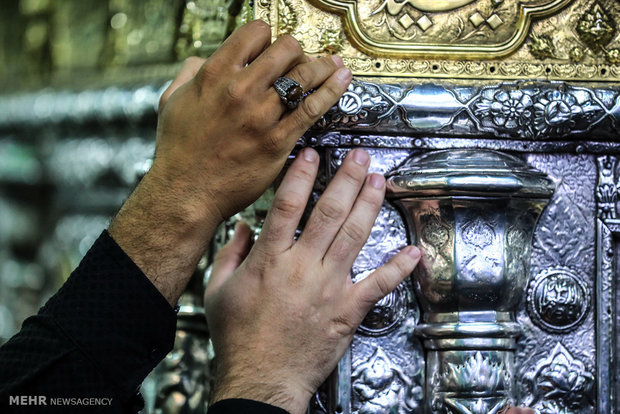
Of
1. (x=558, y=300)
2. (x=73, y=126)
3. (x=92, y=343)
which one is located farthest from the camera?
(x=73, y=126)

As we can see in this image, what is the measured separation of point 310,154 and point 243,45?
5.5 inches

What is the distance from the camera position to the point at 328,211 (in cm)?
Result: 81

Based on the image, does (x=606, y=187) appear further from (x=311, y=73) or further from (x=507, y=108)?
(x=311, y=73)

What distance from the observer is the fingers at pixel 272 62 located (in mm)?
771

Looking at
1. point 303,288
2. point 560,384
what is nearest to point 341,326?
point 303,288

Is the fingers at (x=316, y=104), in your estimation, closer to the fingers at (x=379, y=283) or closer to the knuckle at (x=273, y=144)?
the knuckle at (x=273, y=144)

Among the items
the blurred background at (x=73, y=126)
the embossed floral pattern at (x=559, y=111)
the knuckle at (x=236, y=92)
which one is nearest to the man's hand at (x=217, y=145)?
the knuckle at (x=236, y=92)

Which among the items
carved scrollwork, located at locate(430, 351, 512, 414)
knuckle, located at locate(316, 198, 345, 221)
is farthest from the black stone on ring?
carved scrollwork, located at locate(430, 351, 512, 414)

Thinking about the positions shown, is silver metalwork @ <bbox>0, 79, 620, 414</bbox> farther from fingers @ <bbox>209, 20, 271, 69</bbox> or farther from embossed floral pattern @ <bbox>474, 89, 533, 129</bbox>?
fingers @ <bbox>209, 20, 271, 69</bbox>

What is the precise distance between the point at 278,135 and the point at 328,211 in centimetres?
10

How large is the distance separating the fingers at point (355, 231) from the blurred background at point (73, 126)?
0.41m

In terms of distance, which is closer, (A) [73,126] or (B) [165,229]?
(B) [165,229]

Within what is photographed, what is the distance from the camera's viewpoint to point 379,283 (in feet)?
2.68

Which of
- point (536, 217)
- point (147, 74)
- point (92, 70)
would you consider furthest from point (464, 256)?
point (92, 70)
